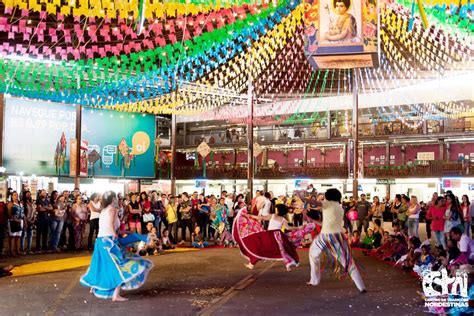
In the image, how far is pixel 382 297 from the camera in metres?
8.30

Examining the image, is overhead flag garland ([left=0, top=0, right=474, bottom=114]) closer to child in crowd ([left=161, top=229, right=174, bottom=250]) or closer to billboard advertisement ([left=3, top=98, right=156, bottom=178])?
billboard advertisement ([left=3, top=98, right=156, bottom=178])

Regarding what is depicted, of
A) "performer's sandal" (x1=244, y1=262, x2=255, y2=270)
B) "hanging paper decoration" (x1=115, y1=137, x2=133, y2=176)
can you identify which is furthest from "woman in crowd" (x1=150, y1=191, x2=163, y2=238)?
"hanging paper decoration" (x1=115, y1=137, x2=133, y2=176)

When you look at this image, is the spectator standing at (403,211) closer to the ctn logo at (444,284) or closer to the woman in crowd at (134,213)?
the woman in crowd at (134,213)

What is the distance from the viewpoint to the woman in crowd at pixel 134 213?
14.4 meters

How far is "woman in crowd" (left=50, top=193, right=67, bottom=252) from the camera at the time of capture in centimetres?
1395

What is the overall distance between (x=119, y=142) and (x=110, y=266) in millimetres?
19091

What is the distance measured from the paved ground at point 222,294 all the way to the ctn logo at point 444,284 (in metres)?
0.32

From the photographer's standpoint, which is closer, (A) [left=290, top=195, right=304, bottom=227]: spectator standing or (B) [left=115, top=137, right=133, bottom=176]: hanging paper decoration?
(A) [left=290, top=195, right=304, bottom=227]: spectator standing

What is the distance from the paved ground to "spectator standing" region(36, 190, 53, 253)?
3611 millimetres

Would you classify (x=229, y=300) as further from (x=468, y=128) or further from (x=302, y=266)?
(x=468, y=128)

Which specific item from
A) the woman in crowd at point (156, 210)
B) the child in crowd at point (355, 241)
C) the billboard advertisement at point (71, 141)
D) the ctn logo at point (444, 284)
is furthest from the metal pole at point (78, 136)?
the ctn logo at point (444, 284)

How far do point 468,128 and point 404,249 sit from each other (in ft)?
75.8

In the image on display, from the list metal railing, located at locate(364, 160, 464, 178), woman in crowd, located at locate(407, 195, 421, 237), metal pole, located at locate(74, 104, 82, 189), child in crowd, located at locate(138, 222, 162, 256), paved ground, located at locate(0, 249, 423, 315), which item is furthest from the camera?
metal railing, located at locate(364, 160, 464, 178)

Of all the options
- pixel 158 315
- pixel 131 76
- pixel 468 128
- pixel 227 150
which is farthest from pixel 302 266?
pixel 227 150
